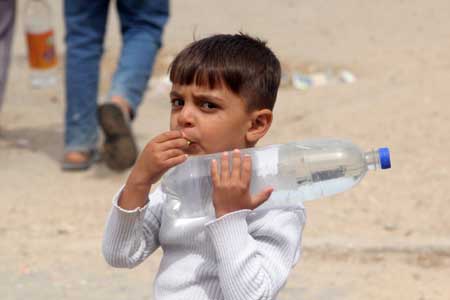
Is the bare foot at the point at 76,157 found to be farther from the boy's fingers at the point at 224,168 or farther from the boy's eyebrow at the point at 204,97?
the boy's fingers at the point at 224,168

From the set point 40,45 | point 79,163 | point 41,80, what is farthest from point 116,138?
point 41,80

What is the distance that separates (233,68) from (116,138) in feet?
8.80

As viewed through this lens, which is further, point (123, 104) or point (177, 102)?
point (123, 104)

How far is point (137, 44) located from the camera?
5.37 m

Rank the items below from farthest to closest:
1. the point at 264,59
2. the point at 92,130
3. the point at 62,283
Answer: the point at 92,130
the point at 62,283
the point at 264,59

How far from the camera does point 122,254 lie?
8.70 ft

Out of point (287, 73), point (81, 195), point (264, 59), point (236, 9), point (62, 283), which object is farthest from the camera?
point (236, 9)

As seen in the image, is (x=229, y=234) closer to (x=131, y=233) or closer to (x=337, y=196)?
(x=131, y=233)

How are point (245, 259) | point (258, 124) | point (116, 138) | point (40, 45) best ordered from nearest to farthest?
point (245, 259), point (258, 124), point (116, 138), point (40, 45)

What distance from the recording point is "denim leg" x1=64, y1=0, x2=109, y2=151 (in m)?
5.43

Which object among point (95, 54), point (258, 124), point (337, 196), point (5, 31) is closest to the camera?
point (258, 124)

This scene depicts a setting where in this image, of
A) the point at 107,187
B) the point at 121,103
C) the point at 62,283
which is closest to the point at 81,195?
the point at 107,187

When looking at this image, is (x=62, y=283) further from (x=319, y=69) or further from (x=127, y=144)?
(x=319, y=69)

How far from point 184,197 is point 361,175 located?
18.5 inches
